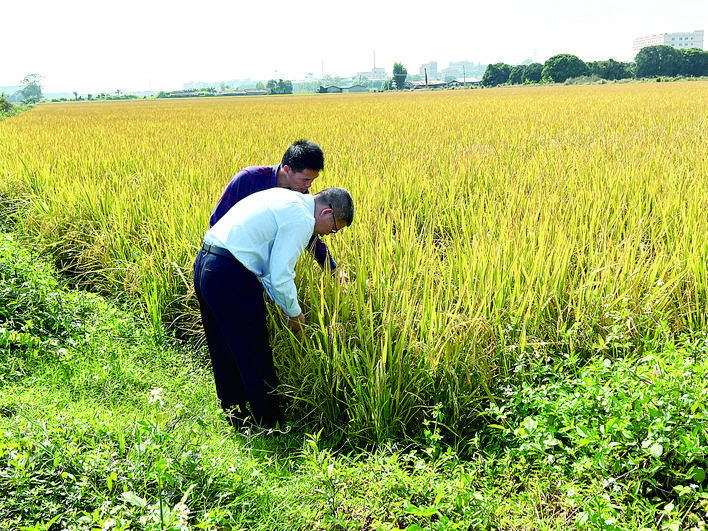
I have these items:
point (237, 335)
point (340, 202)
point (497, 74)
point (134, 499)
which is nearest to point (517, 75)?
point (497, 74)

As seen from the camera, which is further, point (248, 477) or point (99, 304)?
point (99, 304)

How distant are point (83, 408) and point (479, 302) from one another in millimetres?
1979

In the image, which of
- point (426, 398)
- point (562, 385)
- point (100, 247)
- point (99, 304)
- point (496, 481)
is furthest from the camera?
point (100, 247)

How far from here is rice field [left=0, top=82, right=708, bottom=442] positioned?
2.25 metres

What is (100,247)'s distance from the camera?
402 cm

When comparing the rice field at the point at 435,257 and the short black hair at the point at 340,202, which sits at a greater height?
the short black hair at the point at 340,202

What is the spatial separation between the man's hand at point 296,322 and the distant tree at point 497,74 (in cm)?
7295

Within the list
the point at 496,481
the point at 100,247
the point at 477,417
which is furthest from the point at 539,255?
the point at 100,247

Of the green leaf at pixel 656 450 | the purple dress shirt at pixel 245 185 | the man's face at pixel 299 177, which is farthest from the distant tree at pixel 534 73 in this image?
the green leaf at pixel 656 450

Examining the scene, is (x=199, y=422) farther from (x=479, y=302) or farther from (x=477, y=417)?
(x=479, y=302)

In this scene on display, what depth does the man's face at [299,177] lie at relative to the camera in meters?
2.77

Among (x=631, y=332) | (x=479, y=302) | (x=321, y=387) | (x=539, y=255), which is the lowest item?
(x=321, y=387)

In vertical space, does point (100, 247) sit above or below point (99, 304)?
above

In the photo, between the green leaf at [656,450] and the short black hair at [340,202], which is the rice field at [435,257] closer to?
the short black hair at [340,202]
